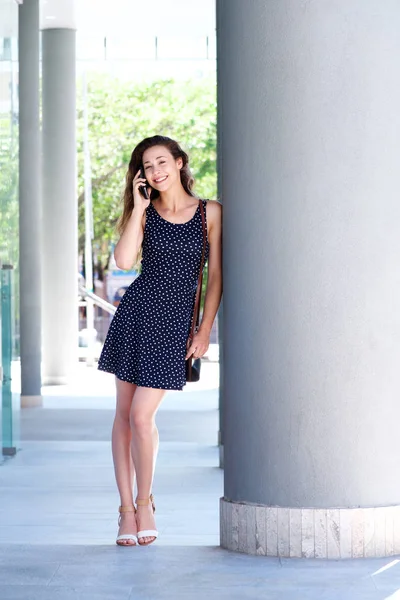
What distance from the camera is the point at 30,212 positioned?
43.3 ft

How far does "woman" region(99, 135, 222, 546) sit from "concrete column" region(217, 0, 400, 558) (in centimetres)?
37

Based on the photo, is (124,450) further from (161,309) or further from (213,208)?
(213,208)

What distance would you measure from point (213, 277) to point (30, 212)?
8.26 meters

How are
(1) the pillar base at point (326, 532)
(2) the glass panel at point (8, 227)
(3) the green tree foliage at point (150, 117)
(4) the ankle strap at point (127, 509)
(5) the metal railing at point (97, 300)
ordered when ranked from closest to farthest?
(1) the pillar base at point (326, 532)
(4) the ankle strap at point (127, 509)
(2) the glass panel at point (8, 227)
(5) the metal railing at point (97, 300)
(3) the green tree foliage at point (150, 117)

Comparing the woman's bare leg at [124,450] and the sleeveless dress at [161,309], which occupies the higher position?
the sleeveless dress at [161,309]

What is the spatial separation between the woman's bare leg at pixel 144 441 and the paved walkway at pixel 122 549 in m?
0.18

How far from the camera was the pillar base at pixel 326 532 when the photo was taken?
4.70m

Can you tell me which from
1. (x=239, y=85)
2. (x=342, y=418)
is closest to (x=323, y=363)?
(x=342, y=418)

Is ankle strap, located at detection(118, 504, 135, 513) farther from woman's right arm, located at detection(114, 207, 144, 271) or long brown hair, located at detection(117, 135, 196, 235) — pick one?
long brown hair, located at detection(117, 135, 196, 235)

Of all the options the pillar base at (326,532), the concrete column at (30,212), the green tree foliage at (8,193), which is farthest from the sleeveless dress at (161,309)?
the concrete column at (30,212)

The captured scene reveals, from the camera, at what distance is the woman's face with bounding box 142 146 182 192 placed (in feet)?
16.9

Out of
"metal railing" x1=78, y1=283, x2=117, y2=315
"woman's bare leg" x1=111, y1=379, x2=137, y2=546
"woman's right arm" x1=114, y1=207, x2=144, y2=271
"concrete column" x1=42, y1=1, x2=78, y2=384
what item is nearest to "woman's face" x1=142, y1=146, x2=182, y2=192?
"woman's right arm" x1=114, y1=207, x2=144, y2=271

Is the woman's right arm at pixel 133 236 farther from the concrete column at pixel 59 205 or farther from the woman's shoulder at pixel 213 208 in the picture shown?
the concrete column at pixel 59 205

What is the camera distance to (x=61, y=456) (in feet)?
30.9
